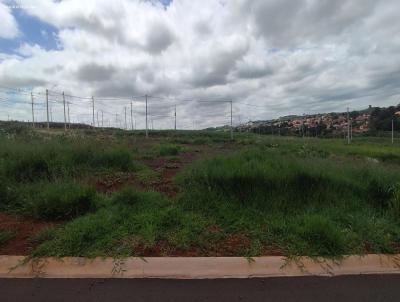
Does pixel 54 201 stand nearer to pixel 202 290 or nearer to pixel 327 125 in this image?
pixel 202 290

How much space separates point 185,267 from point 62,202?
8.00 feet

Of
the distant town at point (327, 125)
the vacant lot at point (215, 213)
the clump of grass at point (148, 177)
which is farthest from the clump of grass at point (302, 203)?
the distant town at point (327, 125)

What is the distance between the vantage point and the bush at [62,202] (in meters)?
4.23

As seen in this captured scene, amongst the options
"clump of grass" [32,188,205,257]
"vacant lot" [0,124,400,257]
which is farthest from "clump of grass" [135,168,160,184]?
"clump of grass" [32,188,205,257]

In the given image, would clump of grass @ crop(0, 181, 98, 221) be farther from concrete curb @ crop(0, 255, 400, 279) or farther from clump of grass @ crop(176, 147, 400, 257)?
clump of grass @ crop(176, 147, 400, 257)

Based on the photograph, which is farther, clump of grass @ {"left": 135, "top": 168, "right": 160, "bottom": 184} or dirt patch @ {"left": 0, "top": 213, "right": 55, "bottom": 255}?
clump of grass @ {"left": 135, "top": 168, "right": 160, "bottom": 184}

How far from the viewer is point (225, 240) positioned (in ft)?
12.0

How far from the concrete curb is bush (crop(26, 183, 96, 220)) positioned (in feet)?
3.67

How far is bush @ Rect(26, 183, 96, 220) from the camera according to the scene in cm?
423

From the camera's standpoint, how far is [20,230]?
382cm

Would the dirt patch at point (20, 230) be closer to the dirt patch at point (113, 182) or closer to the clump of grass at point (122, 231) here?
the clump of grass at point (122, 231)

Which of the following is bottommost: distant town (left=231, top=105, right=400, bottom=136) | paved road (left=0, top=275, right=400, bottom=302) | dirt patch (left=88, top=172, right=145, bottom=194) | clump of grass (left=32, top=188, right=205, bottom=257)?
paved road (left=0, top=275, right=400, bottom=302)

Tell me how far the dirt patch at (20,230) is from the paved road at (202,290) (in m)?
0.60

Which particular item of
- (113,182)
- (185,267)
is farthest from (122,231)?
(113,182)
